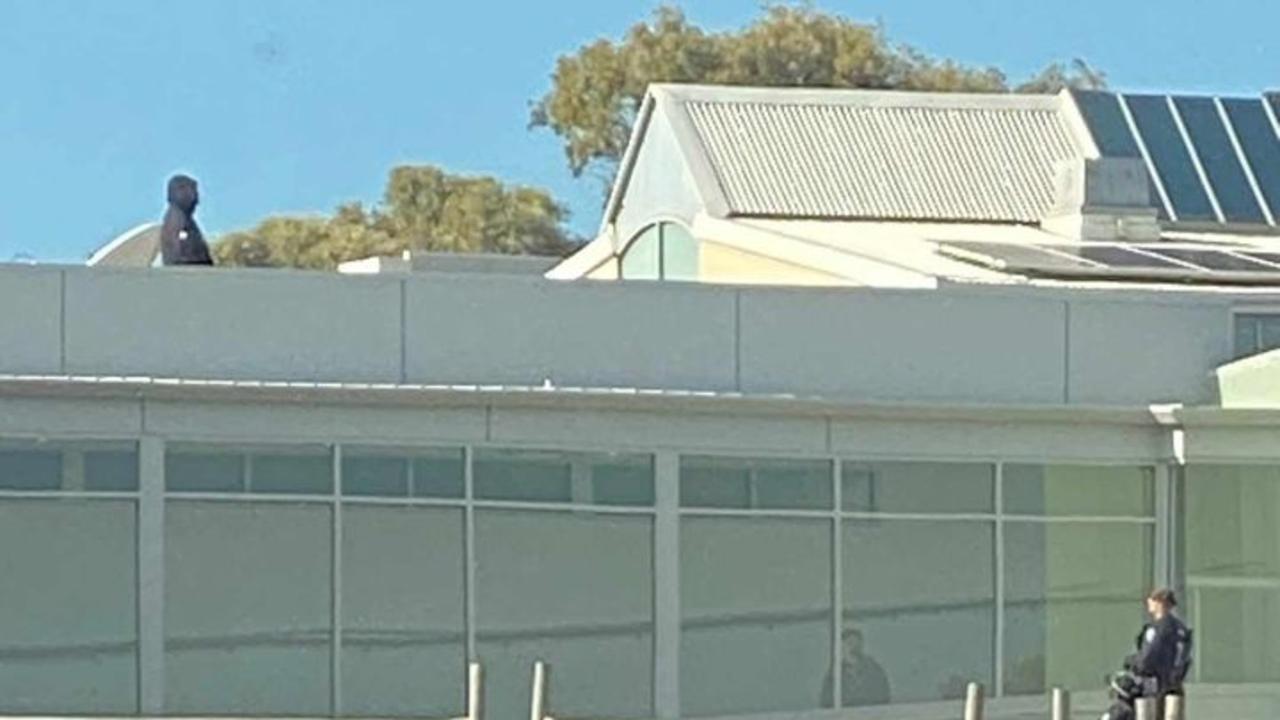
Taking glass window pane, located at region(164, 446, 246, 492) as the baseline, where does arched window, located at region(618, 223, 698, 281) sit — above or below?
above

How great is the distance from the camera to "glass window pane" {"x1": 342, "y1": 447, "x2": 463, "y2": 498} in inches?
1054

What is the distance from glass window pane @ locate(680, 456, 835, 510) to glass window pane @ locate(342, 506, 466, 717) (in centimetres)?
190

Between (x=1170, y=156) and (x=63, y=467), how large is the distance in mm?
17218

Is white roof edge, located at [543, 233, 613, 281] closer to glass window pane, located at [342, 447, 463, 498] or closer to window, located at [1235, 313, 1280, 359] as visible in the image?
window, located at [1235, 313, 1280, 359]

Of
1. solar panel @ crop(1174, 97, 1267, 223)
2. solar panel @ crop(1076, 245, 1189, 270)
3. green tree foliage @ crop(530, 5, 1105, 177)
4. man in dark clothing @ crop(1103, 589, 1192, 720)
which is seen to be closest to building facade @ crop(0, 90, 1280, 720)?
solar panel @ crop(1076, 245, 1189, 270)

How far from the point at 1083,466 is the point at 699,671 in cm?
Result: 371

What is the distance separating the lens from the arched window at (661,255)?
3725 cm

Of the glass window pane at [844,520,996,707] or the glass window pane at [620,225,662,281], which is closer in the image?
the glass window pane at [844,520,996,707]

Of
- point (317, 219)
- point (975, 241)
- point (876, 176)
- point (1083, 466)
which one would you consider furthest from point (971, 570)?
point (317, 219)

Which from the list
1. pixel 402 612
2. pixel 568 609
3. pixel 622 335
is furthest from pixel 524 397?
pixel 402 612

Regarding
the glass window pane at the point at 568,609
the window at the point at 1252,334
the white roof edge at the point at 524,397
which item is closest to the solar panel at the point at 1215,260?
the window at the point at 1252,334

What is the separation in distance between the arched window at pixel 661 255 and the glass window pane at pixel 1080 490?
797cm

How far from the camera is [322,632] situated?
26.7 meters

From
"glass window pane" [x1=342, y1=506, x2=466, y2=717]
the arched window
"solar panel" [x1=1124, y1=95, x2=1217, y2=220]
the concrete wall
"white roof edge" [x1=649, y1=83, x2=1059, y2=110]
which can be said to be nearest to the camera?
the concrete wall
